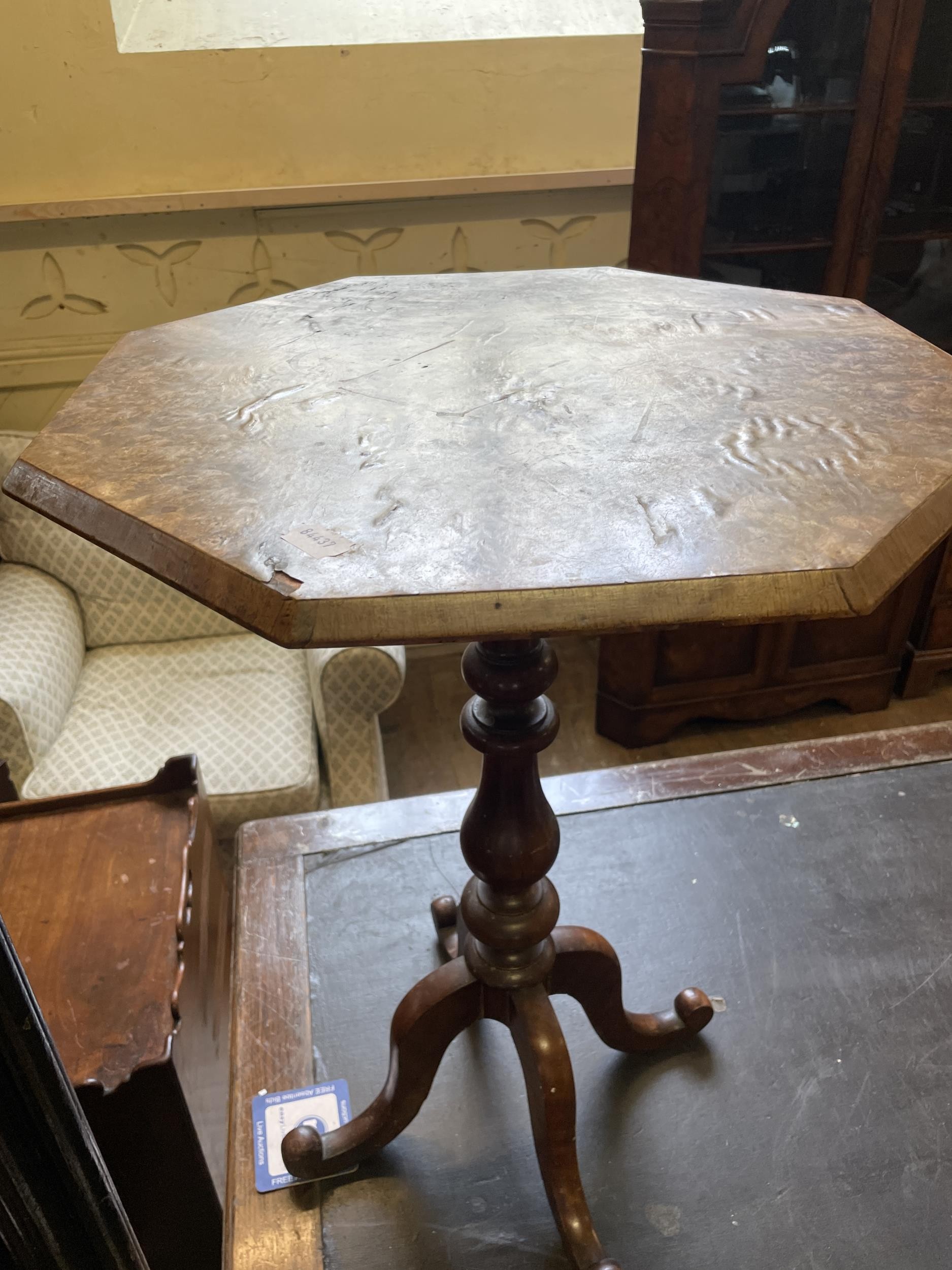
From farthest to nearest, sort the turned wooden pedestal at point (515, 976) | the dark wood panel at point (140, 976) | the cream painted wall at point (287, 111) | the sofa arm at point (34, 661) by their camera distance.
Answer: the cream painted wall at point (287, 111) → the sofa arm at point (34, 661) → the dark wood panel at point (140, 976) → the turned wooden pedestal at point (515, 976)

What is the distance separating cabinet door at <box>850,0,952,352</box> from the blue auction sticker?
179cm

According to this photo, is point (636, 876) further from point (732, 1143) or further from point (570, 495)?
point (570, 495)

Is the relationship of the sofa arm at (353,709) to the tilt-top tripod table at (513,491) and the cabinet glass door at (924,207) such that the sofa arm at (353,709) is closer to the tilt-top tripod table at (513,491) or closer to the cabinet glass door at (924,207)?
the tilt-top tripod table at (513,491)

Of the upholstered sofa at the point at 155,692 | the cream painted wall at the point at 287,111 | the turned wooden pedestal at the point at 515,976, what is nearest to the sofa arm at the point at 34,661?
the upholstered sofa at the point at 155,692

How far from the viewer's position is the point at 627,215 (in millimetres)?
2248

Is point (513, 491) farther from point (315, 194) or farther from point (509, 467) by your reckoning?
point (315, 194)

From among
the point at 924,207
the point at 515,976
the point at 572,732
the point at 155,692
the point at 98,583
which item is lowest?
the point at 572,732

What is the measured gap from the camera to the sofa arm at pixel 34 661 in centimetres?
160

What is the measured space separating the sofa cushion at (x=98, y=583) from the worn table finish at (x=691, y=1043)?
816 mm

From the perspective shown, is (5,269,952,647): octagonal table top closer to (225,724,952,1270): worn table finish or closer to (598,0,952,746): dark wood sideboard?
(225,724,952,1270): worn table finish

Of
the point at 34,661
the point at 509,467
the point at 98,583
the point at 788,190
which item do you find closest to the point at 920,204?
the point at 788,190

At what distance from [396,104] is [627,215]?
58 cm

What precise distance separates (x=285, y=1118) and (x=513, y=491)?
0.71 metres

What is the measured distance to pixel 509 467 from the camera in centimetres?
68
